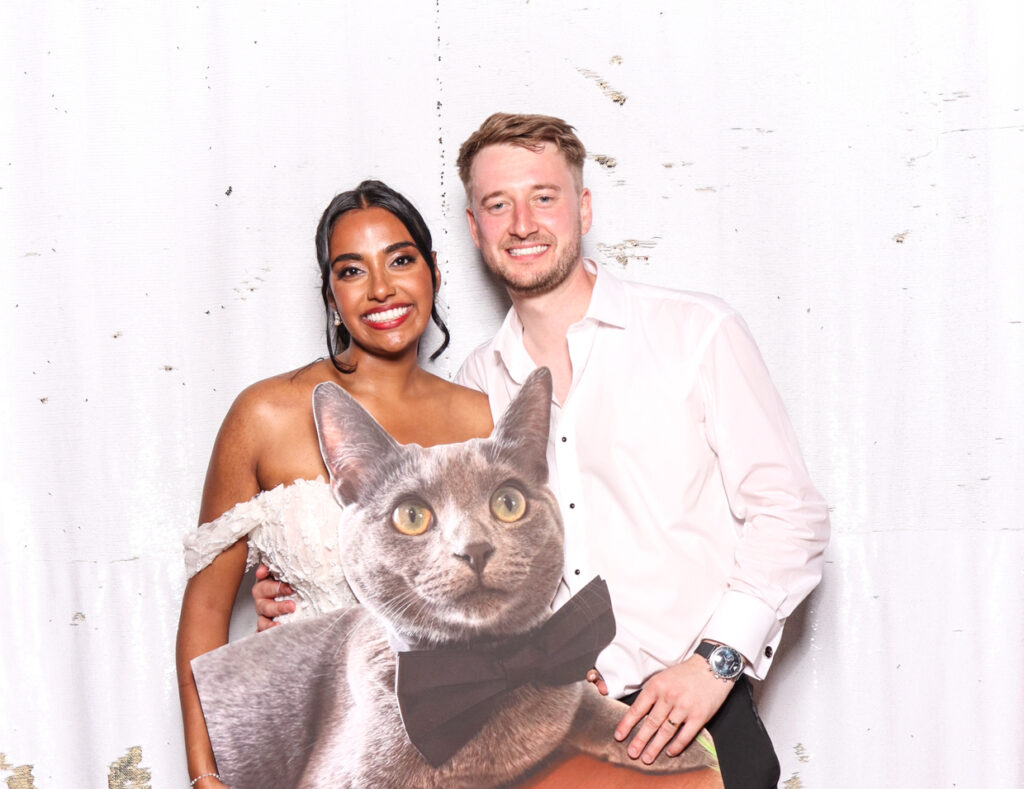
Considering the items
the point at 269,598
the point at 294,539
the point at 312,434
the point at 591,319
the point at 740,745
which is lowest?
the point at 740,745

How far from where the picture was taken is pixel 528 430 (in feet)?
4.45

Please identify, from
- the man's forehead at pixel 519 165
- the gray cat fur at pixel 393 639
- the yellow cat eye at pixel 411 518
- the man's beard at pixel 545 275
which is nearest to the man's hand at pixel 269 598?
the gray cat fur at pixel 393 639

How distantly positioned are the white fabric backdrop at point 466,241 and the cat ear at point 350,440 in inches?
26.7

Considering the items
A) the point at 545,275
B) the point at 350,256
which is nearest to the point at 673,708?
the point at 545,275

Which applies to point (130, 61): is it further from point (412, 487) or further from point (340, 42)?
point (412, 487)

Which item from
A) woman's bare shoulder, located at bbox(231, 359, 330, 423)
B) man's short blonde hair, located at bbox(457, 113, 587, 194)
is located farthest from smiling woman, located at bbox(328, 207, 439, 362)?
man's short blonde hair, located at bbox(457, 113, 587, 194)

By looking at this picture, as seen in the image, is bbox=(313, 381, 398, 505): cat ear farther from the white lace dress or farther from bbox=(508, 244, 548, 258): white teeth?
bbox=(508, 244, 548, 258): white teeth

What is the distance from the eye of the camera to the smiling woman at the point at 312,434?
55.4 inches

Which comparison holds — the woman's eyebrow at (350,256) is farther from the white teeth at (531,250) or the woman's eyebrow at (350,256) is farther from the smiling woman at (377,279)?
the white teeth at (531,250)

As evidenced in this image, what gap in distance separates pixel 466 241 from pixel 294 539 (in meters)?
0.83

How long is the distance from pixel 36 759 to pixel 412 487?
1279 mm

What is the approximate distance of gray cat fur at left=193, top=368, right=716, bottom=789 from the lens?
119cm

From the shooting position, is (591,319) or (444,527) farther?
(591,319)

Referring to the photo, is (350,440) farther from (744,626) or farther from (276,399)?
(744,626)
